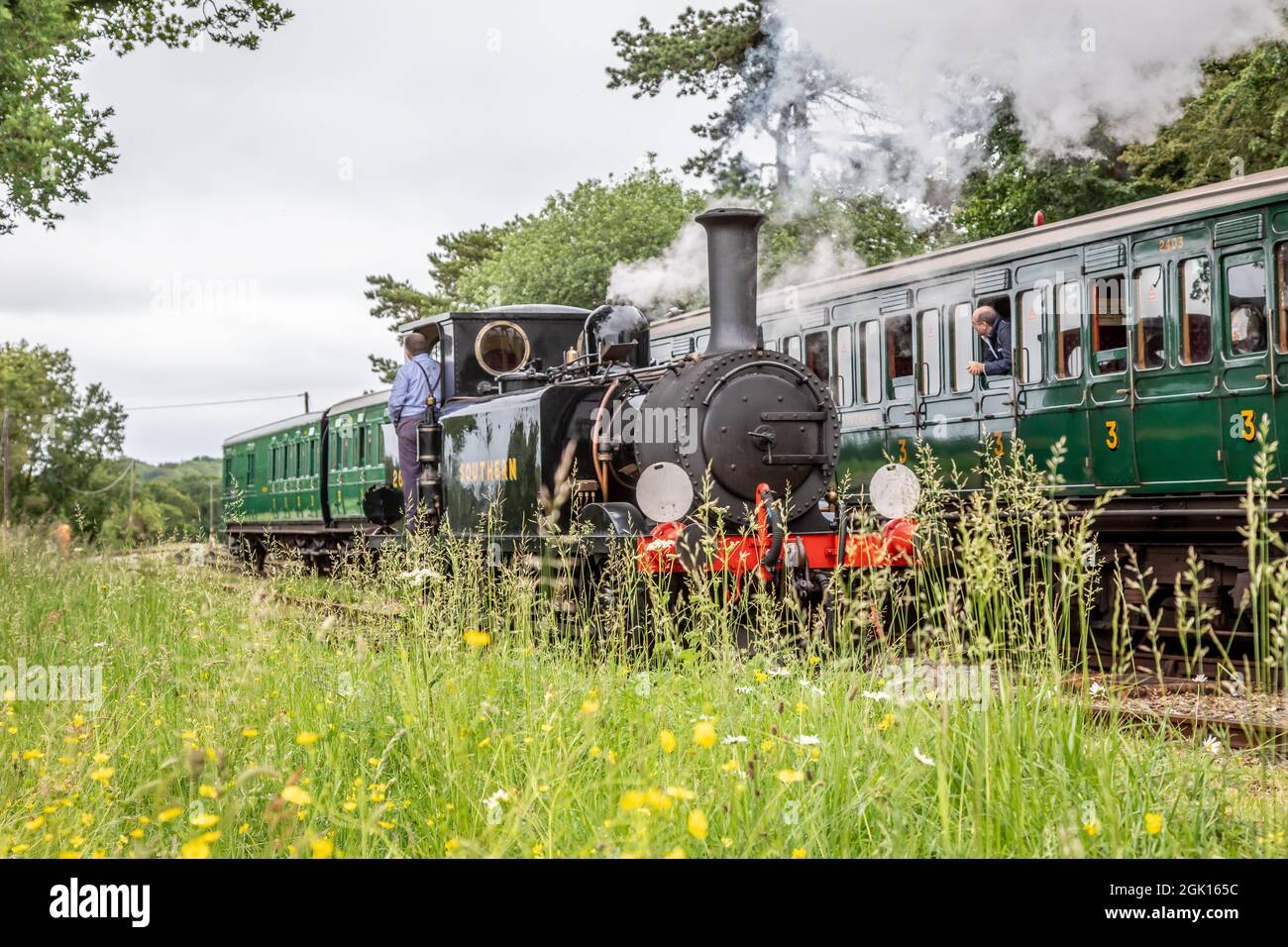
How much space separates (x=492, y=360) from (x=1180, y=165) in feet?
40.0

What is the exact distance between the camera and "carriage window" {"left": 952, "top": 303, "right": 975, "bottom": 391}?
11102mm

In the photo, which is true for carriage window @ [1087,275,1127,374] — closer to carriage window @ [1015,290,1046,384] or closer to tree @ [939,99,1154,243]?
carriage window @ [1015,290,1046,384]

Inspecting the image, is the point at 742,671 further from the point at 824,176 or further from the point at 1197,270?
the point at 824,176

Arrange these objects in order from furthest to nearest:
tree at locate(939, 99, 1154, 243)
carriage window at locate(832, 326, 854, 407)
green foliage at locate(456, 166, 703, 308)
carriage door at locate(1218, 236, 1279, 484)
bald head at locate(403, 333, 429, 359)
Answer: green foliage at locate(456, 166, 703, 308) < tree at locate(939, 99, 1154, 243) < carriage window at locate(832, 326, 854, 407) < bald head at locate(403, 333, 429, 359) < carriage door at locate(1218, 236, 1279, 484)

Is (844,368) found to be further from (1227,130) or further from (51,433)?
(51,433)

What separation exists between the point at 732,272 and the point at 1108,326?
3442 millimetres

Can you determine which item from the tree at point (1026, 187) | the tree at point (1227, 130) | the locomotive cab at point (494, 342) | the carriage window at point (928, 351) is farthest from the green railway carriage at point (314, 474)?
the tree at point (1227, 130)

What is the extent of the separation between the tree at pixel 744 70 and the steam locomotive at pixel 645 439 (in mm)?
9305

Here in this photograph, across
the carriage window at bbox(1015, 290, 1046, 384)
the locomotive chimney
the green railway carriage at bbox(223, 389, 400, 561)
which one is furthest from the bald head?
the carriage window at bbox(1015, 290, 1046, 384)

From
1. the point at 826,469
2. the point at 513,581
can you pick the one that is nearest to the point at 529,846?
the point at 513,581

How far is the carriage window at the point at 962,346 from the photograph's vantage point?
1110 cm

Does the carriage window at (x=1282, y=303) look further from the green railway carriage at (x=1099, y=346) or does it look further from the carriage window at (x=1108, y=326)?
the carriage window at (x=1108, y=326)

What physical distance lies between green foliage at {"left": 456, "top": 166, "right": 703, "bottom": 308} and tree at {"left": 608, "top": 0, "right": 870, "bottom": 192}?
5056 millimetres

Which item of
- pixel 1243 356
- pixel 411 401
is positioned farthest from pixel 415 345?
pixel 1243 356
